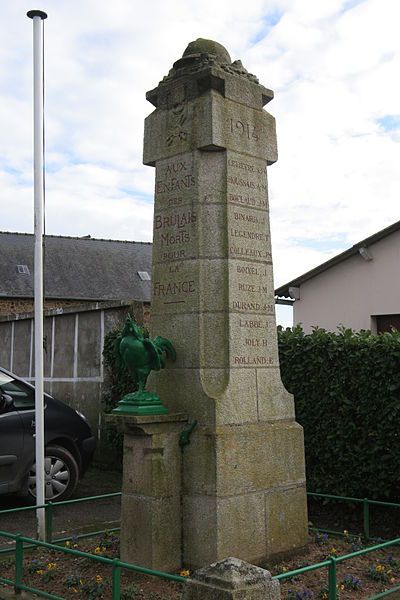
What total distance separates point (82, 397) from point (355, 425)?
226 inches

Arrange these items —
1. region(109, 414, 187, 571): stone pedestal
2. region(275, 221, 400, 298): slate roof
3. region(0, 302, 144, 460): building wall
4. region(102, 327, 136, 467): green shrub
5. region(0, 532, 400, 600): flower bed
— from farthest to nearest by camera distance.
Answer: region(275, 221, 400, 298): slate roof, region(0, 302, 144, 460): building wall, region(102, 327, 136, 467): green shrub, region(109, 414, 187, 571): stone pedestal, region(0, 532, 400, 600): flower bed

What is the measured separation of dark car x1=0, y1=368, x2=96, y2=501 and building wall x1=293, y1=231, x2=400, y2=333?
7286 mm

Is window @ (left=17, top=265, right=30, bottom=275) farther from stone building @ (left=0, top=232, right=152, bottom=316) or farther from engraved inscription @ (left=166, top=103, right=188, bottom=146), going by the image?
engraved inscription @ (left=166, top=103, right=188, bottom=146)

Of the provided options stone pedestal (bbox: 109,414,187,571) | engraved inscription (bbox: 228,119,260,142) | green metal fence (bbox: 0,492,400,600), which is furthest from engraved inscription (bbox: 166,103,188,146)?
green metal fence (bbox: 0,492,400,600)

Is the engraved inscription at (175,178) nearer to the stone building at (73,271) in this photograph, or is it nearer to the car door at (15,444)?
the car door at (15,444)

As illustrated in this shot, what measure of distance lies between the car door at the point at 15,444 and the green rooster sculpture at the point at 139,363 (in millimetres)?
3297

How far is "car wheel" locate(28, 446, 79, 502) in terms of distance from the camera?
9219 mm

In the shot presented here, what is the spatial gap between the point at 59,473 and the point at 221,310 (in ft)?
14.3

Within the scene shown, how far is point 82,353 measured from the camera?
1261 cm

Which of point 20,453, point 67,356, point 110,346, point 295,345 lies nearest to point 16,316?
point 67,356

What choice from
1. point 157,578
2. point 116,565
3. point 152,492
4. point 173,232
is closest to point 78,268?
point 173,232

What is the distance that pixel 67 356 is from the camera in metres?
13.0

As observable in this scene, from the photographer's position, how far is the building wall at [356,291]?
1539cm

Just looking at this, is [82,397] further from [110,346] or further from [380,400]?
[380,400]
